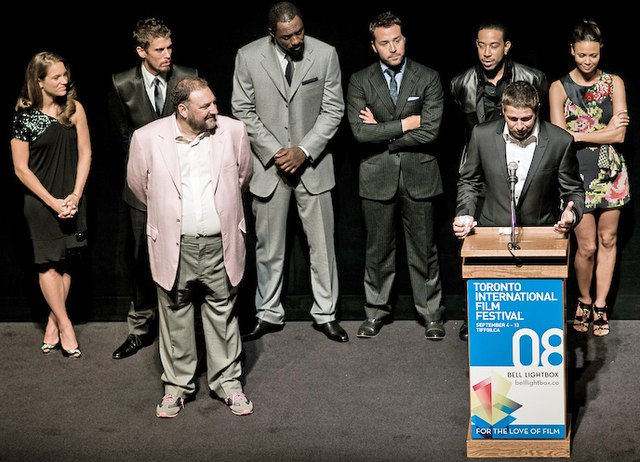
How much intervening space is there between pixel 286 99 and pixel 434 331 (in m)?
1.69

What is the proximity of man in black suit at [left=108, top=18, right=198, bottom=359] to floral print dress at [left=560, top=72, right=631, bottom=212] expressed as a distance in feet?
7.42

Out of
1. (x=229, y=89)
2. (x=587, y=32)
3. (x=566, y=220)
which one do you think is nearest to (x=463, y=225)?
(x=566, y=220)

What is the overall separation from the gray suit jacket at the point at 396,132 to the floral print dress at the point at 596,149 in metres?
0.78

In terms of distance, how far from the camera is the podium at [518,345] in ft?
18.6

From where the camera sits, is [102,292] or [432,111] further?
[102,292]

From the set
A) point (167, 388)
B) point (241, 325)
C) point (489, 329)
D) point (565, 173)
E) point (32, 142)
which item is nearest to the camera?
point (489, 329)

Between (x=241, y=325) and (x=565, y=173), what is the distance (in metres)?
2.62

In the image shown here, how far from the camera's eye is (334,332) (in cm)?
758

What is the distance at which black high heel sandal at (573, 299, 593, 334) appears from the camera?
754 cm

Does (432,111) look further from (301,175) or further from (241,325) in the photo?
(241,325)

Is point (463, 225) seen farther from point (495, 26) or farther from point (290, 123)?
point (290, 123)

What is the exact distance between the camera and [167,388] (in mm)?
6590

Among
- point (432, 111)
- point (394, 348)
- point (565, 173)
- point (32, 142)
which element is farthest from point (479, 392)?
point (32, 142)

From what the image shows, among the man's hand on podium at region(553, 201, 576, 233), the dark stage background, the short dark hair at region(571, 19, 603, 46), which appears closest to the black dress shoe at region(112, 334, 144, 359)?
the dark stage background
